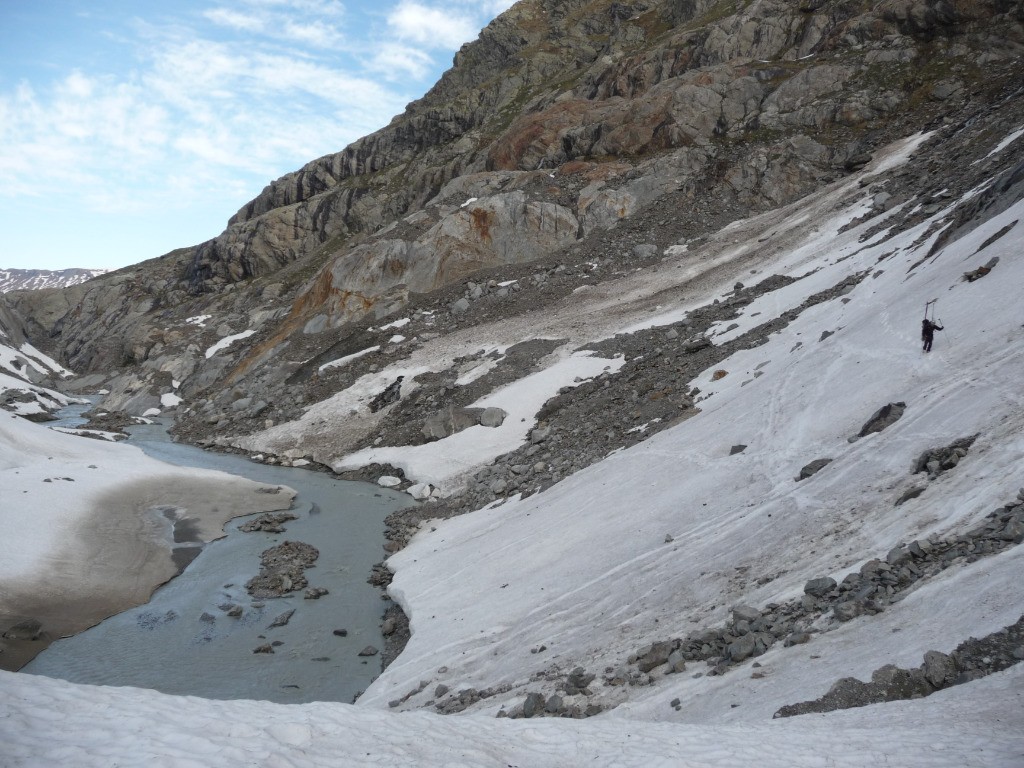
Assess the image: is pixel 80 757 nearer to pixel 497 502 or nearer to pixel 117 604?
pixel 117 604

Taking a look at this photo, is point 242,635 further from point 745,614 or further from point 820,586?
point 820,586

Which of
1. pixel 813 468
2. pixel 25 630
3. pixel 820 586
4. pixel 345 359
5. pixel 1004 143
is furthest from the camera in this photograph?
pixel 345 359

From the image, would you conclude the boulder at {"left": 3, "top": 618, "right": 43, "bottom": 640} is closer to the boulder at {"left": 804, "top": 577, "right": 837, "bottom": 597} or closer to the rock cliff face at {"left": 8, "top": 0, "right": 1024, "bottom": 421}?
the boulder at {"left": 804, "top": 577, "right": 837, "bottom": 597}

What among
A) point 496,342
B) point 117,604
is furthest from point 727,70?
point 117,604

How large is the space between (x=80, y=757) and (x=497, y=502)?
18.1 m

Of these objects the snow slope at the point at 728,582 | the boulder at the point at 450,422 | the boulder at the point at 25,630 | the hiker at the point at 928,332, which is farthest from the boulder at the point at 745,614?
the boulder at the point at 450,422

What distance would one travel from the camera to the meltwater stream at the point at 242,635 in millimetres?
15805

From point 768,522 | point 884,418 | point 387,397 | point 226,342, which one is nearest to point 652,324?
point 387,397

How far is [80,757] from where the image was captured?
670 centimetres

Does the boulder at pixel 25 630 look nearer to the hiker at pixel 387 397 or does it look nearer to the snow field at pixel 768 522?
the snow field at pixel 768 522

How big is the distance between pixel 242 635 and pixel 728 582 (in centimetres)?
1314

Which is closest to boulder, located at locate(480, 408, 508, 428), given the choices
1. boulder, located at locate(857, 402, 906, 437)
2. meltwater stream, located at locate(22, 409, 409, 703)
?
meltwater stream, located at locate(22, 409, 409, 703)

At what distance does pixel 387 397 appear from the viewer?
39.2 m

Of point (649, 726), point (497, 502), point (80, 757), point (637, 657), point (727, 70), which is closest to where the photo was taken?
point (80, 757)
